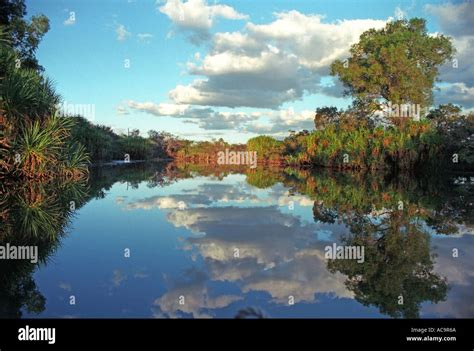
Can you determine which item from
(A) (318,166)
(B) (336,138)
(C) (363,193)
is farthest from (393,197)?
(A) (318,166)

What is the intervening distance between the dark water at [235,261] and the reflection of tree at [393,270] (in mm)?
15

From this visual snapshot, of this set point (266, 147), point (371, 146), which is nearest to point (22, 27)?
point (371, 146)

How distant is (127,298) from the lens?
154 inches

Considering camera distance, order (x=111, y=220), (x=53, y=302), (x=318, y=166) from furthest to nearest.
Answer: (x=318, y=166), (x=111, y=220), (x=53, y=302)

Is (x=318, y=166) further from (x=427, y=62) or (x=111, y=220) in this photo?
(x=111, y=220)

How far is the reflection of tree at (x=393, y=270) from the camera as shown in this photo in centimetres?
394

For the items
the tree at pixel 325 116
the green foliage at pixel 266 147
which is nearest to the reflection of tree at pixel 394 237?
the tree at pixel 325 116

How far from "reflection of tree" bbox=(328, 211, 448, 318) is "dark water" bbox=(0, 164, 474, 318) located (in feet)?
0.05

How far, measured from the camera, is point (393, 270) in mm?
4863

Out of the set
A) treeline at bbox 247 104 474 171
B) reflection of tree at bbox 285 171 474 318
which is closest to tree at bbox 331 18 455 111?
treeline at bbox 247 104 474 171

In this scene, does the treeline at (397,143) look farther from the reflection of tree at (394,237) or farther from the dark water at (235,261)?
the dark water at (235,261)

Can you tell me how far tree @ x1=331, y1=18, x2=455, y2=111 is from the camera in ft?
101
